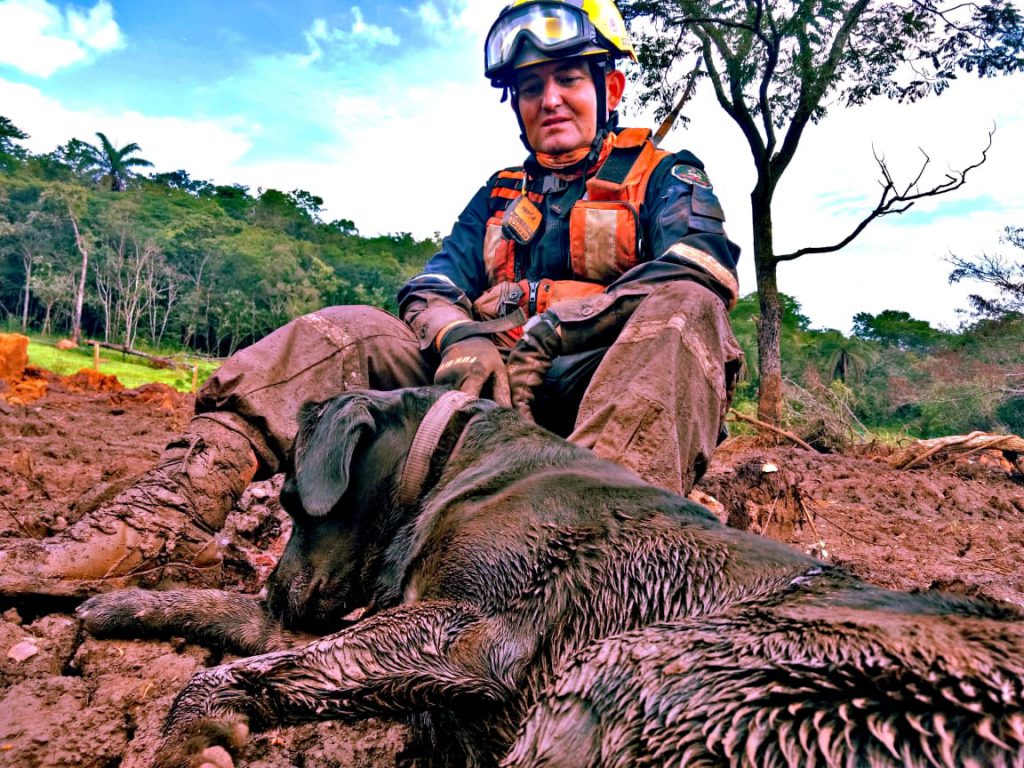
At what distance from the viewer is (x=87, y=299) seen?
40219 mm

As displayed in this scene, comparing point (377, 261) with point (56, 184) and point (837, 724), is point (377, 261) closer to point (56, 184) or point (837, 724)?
point (56, 184)

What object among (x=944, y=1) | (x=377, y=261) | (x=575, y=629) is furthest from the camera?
(x=377, y=261)

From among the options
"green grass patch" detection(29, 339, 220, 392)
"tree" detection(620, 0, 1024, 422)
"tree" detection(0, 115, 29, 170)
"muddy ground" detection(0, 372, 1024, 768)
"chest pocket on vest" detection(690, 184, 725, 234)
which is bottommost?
"green grass patch" detection(29, 339, 220, 392)

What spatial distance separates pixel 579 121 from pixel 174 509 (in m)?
2.92

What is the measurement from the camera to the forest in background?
17344mm

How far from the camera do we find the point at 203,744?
1.71 metres

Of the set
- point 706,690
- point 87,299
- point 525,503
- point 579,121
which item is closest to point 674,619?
point 706,690

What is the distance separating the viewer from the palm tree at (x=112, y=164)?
5647 cm

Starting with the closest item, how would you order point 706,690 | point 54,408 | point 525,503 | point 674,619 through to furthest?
point 706,690
point 674,619
point 525,503
point 54,408

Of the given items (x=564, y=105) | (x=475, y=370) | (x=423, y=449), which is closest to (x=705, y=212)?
(x=564, y=105)

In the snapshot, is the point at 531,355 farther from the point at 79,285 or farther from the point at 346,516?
the point at 79,285

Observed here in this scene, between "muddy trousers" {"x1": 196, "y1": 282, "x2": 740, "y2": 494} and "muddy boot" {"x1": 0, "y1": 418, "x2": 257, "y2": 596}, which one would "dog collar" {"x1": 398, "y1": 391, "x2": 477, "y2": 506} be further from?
"muddy boot" {"x1": 0, "y1": 418, "x2": 257, "y2": 596}

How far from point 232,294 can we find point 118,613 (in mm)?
45493

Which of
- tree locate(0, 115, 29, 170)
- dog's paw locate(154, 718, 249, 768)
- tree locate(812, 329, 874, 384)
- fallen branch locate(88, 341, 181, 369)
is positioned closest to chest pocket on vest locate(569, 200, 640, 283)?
dog's paw locate(154, 718, 249, 768)
